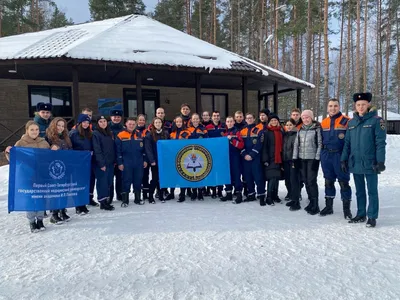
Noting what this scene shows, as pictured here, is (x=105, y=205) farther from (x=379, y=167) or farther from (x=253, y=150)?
(x=379, y=167)

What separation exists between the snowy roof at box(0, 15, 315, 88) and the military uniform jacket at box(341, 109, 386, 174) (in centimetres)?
758

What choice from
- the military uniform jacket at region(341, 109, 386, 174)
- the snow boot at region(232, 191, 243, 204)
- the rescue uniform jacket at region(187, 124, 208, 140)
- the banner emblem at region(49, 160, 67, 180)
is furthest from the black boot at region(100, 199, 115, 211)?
the military uniform jacket at region(341, 109, 386, 174)

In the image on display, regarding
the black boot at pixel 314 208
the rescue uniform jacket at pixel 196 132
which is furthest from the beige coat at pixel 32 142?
the black boot at pixel 314 208

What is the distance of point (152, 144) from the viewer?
19.2 feet

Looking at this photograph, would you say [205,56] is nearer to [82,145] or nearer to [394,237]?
[82,145]

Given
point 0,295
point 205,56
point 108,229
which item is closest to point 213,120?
point 108,229

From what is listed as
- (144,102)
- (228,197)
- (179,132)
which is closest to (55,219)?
(179,132)

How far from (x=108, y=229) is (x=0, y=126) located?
11.9 metres

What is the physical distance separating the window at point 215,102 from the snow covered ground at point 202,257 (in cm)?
1241

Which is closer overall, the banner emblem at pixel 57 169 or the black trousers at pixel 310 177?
the banner emblem at pixel 57 169

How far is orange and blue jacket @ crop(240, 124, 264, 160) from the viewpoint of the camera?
219 inches

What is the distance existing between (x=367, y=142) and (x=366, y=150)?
112mm

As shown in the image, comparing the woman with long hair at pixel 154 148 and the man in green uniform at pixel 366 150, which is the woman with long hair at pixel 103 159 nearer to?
the woman with long hair at pixel 154 148

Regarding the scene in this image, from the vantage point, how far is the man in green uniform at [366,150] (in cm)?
408
